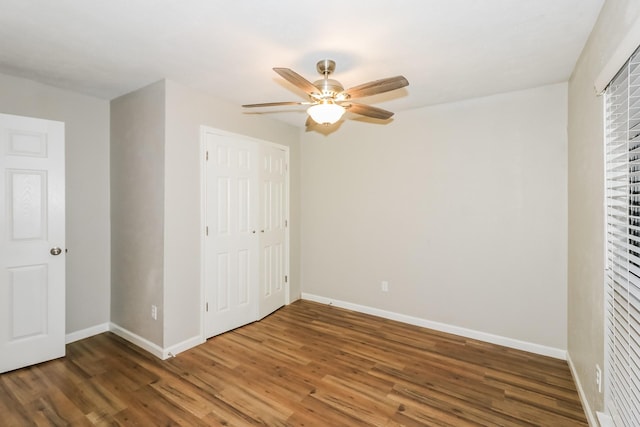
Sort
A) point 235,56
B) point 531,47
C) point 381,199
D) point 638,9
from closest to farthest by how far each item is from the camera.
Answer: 1. point 638,9
2. point 531,47
3. point 235,56
4. point 381,199

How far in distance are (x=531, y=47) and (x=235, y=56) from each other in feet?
6.89

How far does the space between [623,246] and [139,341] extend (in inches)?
145

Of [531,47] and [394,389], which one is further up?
[531,47]

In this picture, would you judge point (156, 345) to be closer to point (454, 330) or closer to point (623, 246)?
point (454, 330)

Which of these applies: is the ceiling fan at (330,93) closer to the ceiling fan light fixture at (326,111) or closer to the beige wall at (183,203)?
the ceiling fan light fixture at (326,111)

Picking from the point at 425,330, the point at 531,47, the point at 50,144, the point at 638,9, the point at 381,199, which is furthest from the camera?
the point at 381,199

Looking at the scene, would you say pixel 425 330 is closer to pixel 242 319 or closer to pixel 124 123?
pixel 242 319

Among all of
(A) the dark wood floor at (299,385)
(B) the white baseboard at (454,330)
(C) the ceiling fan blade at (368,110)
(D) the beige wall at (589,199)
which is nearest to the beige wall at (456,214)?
(B) the white baseboard at (454,330)

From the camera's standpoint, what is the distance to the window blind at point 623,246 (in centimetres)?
130

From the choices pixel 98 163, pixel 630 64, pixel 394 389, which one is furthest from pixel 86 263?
pixel 630 64

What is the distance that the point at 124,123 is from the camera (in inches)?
122

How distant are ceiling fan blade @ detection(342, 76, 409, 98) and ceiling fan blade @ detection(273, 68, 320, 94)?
0.25m

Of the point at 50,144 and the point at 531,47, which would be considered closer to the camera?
the point at 531,47

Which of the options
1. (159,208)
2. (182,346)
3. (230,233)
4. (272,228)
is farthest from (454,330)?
(159,208)
